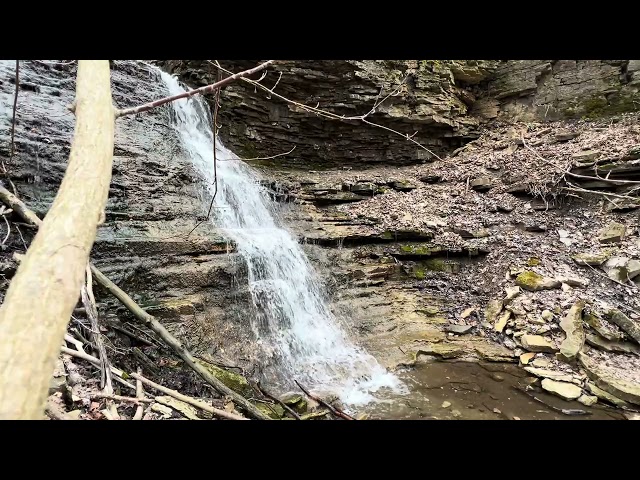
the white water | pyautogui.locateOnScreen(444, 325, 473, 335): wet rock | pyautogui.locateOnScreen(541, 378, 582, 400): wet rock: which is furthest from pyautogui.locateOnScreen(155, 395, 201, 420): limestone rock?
pyautogui.locateOnScreen(444, 325, 473, 335): wet rock

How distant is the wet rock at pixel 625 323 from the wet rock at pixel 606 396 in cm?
114

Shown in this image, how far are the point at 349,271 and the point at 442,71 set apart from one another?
806 cm

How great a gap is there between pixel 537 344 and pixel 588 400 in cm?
108

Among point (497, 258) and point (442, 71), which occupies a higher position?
point (442, 71)

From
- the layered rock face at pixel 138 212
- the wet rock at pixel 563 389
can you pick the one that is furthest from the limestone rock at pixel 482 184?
the layered rock face at pixel 138 212

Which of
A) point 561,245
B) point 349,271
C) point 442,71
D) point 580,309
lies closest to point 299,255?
point 349,271

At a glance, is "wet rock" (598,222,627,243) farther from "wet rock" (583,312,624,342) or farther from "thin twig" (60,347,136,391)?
"thin twig" (60,347,136,391)

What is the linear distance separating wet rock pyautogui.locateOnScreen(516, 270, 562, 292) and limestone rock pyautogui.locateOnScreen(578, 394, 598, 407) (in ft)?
7.05

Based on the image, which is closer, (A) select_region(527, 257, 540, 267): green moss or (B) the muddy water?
(B) the muddy water

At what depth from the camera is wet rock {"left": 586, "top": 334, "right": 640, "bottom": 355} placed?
15.6 ft

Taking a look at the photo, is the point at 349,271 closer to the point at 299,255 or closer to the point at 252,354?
the point at 299,255

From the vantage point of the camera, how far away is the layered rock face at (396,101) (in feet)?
30.8

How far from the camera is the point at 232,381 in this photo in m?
3.65
